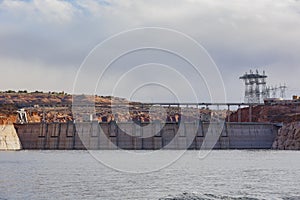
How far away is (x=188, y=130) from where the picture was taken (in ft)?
430

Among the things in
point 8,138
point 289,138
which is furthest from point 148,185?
point 289,138

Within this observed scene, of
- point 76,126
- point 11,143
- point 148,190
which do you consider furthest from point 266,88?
point 148,190

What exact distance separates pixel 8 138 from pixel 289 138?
60.0 m

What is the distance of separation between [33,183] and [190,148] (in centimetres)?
8773

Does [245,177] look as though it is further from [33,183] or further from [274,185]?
[33,183]

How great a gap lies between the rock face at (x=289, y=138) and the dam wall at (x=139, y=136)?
310 cm

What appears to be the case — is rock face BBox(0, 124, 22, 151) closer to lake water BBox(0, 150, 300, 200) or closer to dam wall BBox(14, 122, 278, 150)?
dam wall BBox(14, 122, 278, 150)

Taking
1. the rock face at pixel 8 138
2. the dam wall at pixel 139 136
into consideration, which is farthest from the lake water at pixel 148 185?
the dam wall at pixel 139 136

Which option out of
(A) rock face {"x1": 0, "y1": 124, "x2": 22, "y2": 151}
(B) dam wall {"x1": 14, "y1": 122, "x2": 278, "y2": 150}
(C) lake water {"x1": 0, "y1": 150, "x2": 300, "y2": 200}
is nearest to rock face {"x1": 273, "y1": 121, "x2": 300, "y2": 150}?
(B) dam wall {"x1": 14, "y1": 122, "x2": 278, "y2": 150}

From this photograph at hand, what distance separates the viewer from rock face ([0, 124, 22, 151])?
127000 millimetres

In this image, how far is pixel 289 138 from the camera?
132375 millimetres

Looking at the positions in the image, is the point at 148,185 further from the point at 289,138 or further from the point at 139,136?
the point at 289,138

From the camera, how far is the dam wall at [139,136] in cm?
13038

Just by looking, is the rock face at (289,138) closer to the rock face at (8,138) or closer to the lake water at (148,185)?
the rock face at (8,138)
